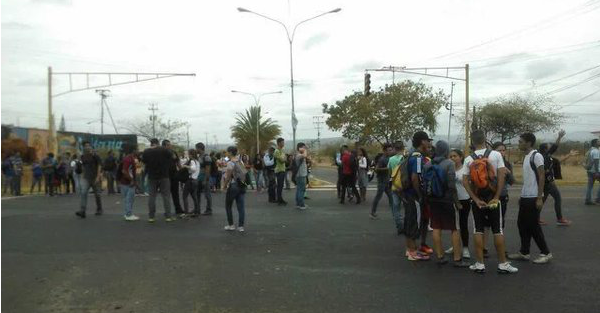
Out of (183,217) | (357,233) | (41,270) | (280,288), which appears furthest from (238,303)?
(183,217)

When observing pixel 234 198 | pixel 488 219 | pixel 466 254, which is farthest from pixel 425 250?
pixel 234 198

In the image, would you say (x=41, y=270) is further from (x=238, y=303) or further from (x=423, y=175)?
(x=423, y=175)

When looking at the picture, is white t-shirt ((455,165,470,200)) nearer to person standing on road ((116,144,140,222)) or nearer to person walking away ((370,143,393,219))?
person walking away ((370,143,393,219))

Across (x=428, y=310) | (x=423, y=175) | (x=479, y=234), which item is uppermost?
(x=423, y=175)

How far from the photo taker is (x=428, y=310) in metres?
4.80

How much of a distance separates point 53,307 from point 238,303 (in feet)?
5.81

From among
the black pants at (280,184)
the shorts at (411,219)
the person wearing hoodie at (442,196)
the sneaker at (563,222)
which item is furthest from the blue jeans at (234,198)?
the sneaker at (563,222)

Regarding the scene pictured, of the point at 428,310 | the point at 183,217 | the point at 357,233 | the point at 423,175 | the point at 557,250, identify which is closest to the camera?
the point at 428,310

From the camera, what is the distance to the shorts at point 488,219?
6176mm

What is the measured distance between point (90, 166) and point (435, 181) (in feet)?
25.2

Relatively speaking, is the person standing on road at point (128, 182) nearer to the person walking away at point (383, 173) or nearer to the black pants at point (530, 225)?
the person walking away at point (383, 173)

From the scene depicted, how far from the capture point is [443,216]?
6.39 metres

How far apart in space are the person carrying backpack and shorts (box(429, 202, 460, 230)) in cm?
27

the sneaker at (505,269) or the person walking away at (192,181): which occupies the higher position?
the person walking away at (192,181)
